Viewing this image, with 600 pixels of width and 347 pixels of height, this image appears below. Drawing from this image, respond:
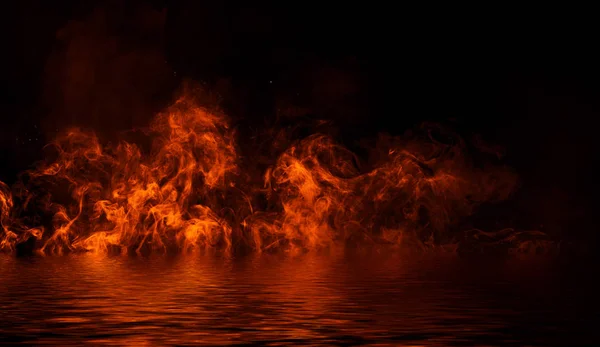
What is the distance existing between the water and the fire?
372 inches

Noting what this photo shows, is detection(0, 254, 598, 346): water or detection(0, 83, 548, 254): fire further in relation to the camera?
detection(0, 83, 548, 254): fire

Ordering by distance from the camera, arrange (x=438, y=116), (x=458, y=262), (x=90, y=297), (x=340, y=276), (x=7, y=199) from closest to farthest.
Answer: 1. (x=90, y=297)
2. (x=340, y=276)
3. (x=458, y=262)
4. (x=7, y=199)
5. (x=438, y=116)

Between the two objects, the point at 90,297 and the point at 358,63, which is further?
the point at 358,63

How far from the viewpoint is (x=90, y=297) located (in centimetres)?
2736

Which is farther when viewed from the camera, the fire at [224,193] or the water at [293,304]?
the fire at [224,193]

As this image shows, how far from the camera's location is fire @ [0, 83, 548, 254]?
51.3 metres

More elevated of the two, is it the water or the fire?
the fire

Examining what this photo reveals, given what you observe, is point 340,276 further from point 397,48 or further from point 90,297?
point 397,48

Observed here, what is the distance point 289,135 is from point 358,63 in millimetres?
6262

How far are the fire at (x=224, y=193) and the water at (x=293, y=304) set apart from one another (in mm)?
9436

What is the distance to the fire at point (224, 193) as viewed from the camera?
51.3 m

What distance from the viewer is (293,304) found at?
25.6m

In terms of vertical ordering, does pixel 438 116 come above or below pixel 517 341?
above

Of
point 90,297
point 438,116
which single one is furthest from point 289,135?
point 90,297
